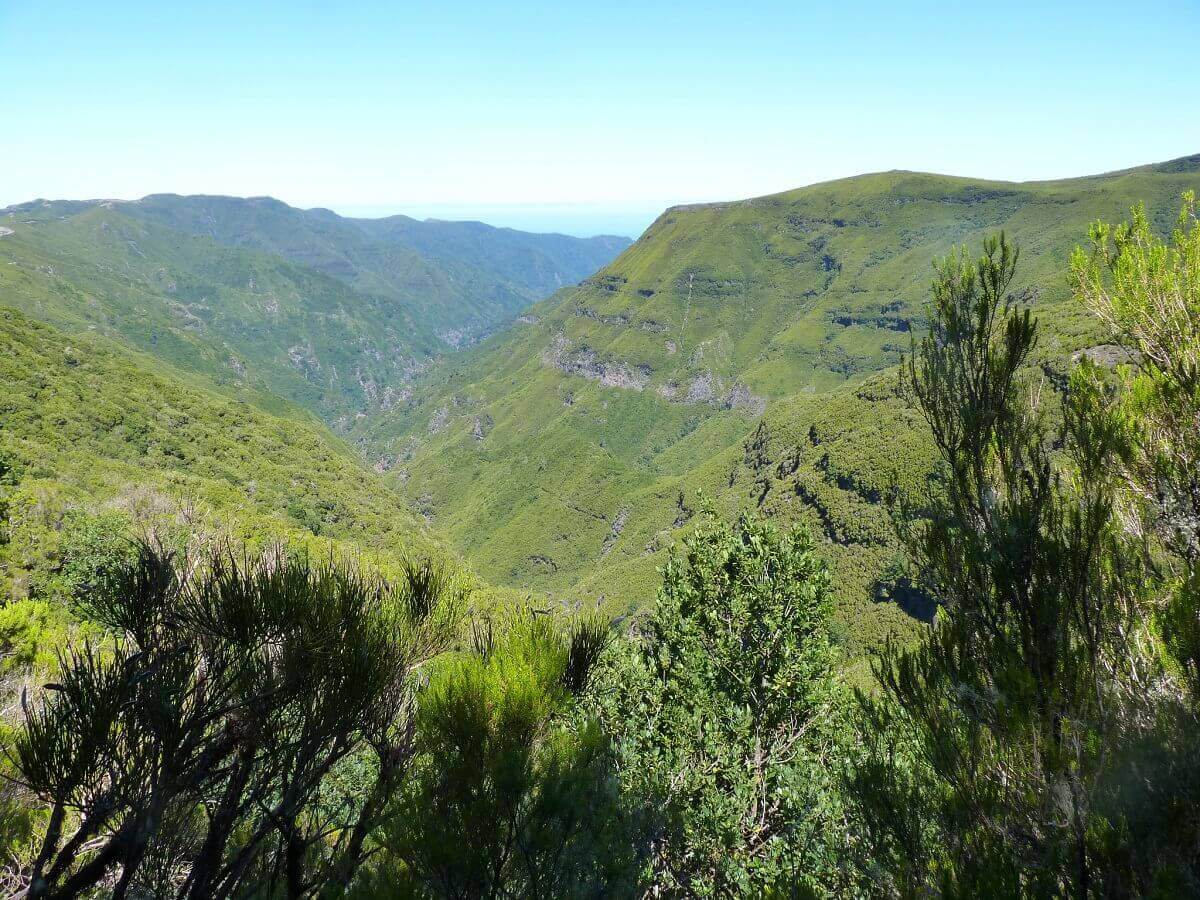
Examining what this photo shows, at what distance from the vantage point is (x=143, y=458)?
2726 inches

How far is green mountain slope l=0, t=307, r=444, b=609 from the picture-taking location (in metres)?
36.2

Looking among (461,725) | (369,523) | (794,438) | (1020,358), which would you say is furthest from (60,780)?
(794,438)

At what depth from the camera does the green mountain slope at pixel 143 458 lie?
119ft

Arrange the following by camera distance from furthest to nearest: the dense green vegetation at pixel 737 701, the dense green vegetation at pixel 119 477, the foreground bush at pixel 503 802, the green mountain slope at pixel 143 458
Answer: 1. the green mountain slope at pixel 143 458
2. the dense green vegetation at pixel 119 477
3. the foreground bush at pixel 503 802
4. the dense green vegetation at pixel 737 701

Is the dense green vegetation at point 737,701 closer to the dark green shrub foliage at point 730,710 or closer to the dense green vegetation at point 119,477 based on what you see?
the dark green shrub foliage at point 730,710

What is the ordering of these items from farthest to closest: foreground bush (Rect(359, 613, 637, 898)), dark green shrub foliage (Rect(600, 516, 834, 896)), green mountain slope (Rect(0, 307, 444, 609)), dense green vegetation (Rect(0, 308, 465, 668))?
1. green mountain slope (Rect(0, 307, 444, 609))
2. dense green vegetation (Rect(0, 308, 465, 668))
3. dark green shrub foliage (Rect(600, 516, 834, 896))
4. foreground bush (Rect(359, 613, 637, 898))

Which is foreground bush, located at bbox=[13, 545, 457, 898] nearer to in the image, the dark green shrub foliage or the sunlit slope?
the dark green shrub foliage

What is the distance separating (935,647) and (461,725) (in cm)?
620

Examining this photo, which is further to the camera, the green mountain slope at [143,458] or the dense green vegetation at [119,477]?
the green mountain slope at [143,458]

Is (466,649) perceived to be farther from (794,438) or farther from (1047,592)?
(794,438)

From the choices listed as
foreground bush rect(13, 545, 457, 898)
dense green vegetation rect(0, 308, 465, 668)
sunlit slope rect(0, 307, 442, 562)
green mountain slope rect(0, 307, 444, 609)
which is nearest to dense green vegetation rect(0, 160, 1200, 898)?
foreground bush rect(13, 545, 457, 898)

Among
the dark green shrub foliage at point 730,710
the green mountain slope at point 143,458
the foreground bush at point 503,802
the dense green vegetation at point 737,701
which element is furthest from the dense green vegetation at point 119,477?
the dark green shrub foliage at point 730,710

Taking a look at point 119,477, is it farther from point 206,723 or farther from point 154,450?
point 206,723

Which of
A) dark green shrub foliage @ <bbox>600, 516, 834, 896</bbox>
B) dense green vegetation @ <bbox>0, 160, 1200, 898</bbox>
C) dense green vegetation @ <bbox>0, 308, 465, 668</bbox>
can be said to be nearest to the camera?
dense green vegetation @ <bbox>0, 160, 1200, 898</bbox>
